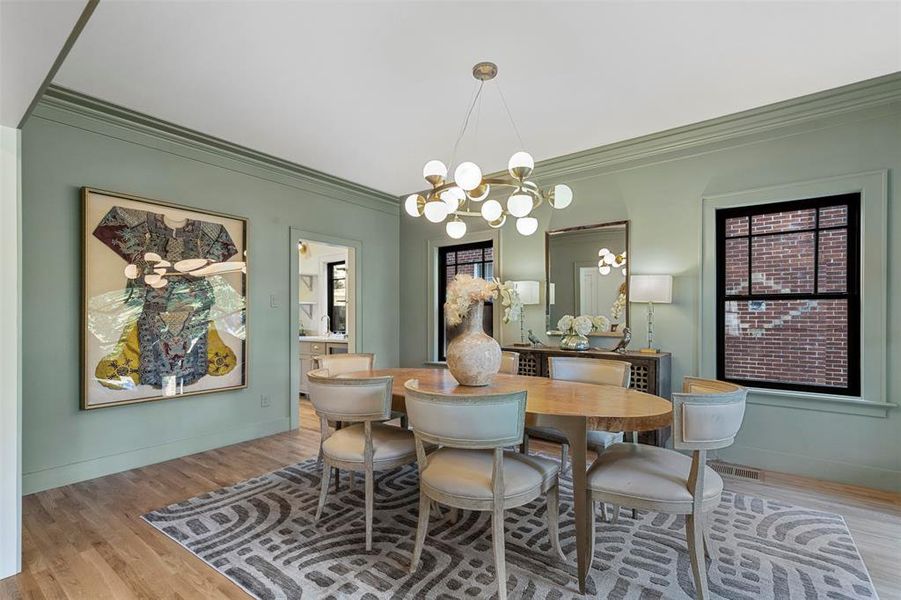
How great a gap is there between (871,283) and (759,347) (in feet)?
2.69

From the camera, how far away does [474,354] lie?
2459mm

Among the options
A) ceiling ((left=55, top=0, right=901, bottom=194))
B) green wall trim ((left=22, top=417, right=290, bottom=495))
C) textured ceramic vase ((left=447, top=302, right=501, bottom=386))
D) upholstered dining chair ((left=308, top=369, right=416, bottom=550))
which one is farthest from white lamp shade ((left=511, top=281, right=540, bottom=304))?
green wall trim ((left=22, top=417, right=290, bottom=495))

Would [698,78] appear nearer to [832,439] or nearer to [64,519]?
[832,439]

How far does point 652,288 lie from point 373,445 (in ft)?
8.77

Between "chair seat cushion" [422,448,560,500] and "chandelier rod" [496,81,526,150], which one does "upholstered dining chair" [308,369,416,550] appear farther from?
"chandelier rod" [496,81,526,150]

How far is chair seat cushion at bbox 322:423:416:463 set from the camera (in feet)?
7.77

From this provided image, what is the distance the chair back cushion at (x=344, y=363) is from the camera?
10.8ft

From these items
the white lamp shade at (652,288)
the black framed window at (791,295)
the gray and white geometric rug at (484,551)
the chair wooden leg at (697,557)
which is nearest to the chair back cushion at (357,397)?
the gray and white geometric rug at (484,551)

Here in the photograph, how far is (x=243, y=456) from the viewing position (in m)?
3.69

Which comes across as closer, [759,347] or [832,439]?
[832,439]

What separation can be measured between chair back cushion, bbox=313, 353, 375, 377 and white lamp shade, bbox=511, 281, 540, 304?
1810mm

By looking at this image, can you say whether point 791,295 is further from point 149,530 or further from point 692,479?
point 149,530

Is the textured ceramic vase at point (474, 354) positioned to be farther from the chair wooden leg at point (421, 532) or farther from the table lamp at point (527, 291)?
the table lamp at point (527, 291)

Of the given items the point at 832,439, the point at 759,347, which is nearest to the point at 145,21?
the point at 759,347
